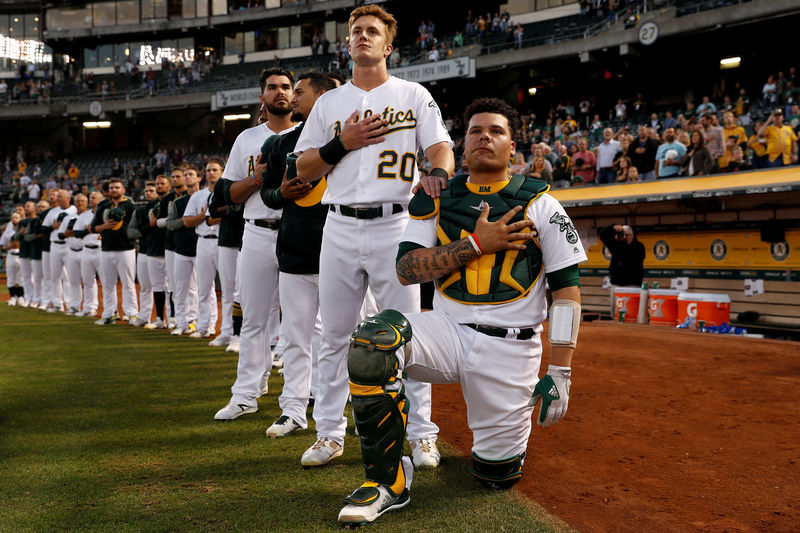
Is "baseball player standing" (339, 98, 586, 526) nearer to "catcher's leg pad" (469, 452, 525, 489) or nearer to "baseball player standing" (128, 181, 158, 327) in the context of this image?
"catcher's leg pad" (469, 452, 525, 489)

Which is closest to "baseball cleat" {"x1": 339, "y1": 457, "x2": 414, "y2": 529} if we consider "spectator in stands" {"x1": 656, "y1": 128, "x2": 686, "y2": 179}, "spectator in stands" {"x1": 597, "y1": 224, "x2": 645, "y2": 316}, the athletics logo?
"spectator in stands" {"x1": 597, "y1": 224, "x2": 645, "y2": 316}

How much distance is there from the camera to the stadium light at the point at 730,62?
23.9 meters

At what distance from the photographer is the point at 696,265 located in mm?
11734

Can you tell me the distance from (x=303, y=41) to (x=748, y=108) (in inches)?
1109

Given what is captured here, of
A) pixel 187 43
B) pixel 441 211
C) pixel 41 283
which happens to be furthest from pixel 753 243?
pixel 187 43

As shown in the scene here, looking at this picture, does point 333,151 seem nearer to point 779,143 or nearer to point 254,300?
point 254,300

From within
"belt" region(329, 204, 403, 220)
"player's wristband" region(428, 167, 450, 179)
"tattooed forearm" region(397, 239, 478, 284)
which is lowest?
"tattooed forearm" region(397, 239, 478, 284)

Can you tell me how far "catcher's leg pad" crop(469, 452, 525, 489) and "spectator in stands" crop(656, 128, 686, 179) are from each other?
9.58 metres

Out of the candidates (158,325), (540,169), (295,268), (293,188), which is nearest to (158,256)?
(158,325)

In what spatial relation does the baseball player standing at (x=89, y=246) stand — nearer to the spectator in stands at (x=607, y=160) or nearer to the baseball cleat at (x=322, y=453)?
the baseball cleat at (x=322, y=453)

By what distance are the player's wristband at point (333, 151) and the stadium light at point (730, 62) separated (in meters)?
25.3

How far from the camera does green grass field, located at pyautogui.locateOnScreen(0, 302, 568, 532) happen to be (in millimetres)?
2750

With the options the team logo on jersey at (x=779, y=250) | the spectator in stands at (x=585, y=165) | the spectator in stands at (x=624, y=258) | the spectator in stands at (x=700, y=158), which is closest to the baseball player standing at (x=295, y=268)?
the spectator in stands at (x=624, y=258)

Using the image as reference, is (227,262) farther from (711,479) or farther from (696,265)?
(696,265)
